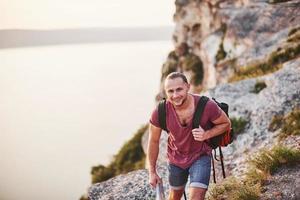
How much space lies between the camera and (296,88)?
12008 mm

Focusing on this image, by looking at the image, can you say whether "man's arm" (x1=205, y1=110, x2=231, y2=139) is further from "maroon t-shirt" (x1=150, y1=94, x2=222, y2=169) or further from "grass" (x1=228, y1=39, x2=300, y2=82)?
"grass" (x1=228, y1=39, x2=300, y2=82)

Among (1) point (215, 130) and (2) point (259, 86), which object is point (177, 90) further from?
(2) point (259, 86)

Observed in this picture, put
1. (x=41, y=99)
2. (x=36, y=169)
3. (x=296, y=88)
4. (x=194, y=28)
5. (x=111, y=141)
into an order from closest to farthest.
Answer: (x=296, y=88)
(x=194, y=28)
(x=36, y=169)
(x=111, y=141)
(x=41, y=99)

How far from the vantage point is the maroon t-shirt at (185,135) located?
5.50m

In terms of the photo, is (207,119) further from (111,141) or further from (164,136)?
(111,141)

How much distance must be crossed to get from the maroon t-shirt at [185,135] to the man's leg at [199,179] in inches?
3.7

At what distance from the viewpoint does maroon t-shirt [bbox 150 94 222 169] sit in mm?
5500

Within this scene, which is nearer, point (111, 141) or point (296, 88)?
point (296, 88)

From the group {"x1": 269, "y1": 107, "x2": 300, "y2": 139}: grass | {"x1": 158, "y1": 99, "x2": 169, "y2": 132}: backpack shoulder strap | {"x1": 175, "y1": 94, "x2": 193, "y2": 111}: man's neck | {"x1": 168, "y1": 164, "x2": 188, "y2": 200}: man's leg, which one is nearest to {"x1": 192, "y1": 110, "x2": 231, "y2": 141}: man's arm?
{"x1": 175, "y1": 94, "x2": 193, "y2": 111}: man's neck

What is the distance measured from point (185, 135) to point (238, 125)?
22.1 ft

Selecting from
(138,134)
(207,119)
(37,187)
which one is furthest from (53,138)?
(207,119)

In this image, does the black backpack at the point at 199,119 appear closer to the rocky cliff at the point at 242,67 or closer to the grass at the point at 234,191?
the grass at the point at 234,191

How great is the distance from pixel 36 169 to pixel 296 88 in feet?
293

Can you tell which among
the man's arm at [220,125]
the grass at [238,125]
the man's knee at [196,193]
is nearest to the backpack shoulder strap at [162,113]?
the man's arm at [220,125]
